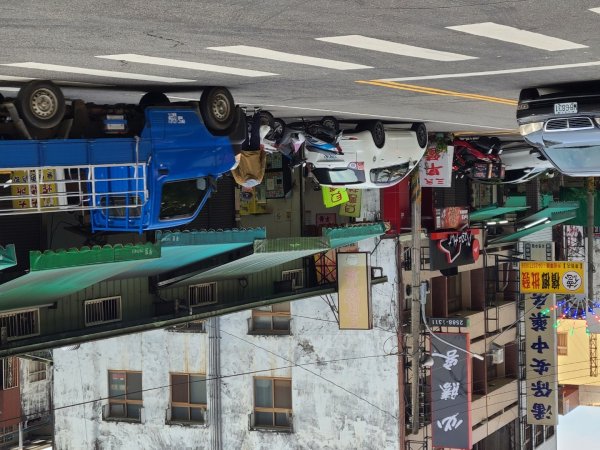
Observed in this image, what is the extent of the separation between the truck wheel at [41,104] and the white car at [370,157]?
30.5 ft

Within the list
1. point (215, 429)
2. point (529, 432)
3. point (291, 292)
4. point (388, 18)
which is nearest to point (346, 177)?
point (291, 292)

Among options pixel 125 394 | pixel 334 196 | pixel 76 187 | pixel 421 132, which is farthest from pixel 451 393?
pixel 76 187

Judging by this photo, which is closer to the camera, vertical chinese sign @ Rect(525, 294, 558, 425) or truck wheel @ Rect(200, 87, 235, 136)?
truck wheel @ Rect(200, 87, 235, 136)

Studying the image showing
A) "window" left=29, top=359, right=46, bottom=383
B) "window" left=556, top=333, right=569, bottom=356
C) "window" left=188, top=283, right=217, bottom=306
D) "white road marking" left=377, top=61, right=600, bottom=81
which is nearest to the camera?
"white road marking" left=377, top=61, right=600, bottom=81

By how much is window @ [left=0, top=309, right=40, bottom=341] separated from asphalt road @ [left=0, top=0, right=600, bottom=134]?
182 inches

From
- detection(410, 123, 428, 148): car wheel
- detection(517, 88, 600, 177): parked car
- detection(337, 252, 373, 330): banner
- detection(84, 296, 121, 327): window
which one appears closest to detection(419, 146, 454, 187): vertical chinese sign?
detection(410, 123, 428, 148): car wheel

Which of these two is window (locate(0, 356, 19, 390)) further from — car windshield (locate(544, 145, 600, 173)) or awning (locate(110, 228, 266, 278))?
car windshield (locate(544, 145, 600, 173))

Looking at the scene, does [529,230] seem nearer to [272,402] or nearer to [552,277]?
[552,277]

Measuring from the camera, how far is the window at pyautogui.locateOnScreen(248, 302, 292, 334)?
Answer: 28.5 m

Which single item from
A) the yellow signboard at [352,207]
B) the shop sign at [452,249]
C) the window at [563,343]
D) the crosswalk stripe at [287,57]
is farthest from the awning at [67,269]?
the window at [563,343]

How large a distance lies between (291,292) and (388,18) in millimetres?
15206

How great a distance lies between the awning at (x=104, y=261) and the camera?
13.6 metres

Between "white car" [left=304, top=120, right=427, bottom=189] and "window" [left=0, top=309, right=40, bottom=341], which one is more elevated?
"white car" [left=304, top=120, right=427, bottom=189]

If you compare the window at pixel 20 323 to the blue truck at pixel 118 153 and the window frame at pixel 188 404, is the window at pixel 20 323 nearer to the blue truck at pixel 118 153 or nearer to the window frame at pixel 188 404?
the blue truck at pixel 118 153
